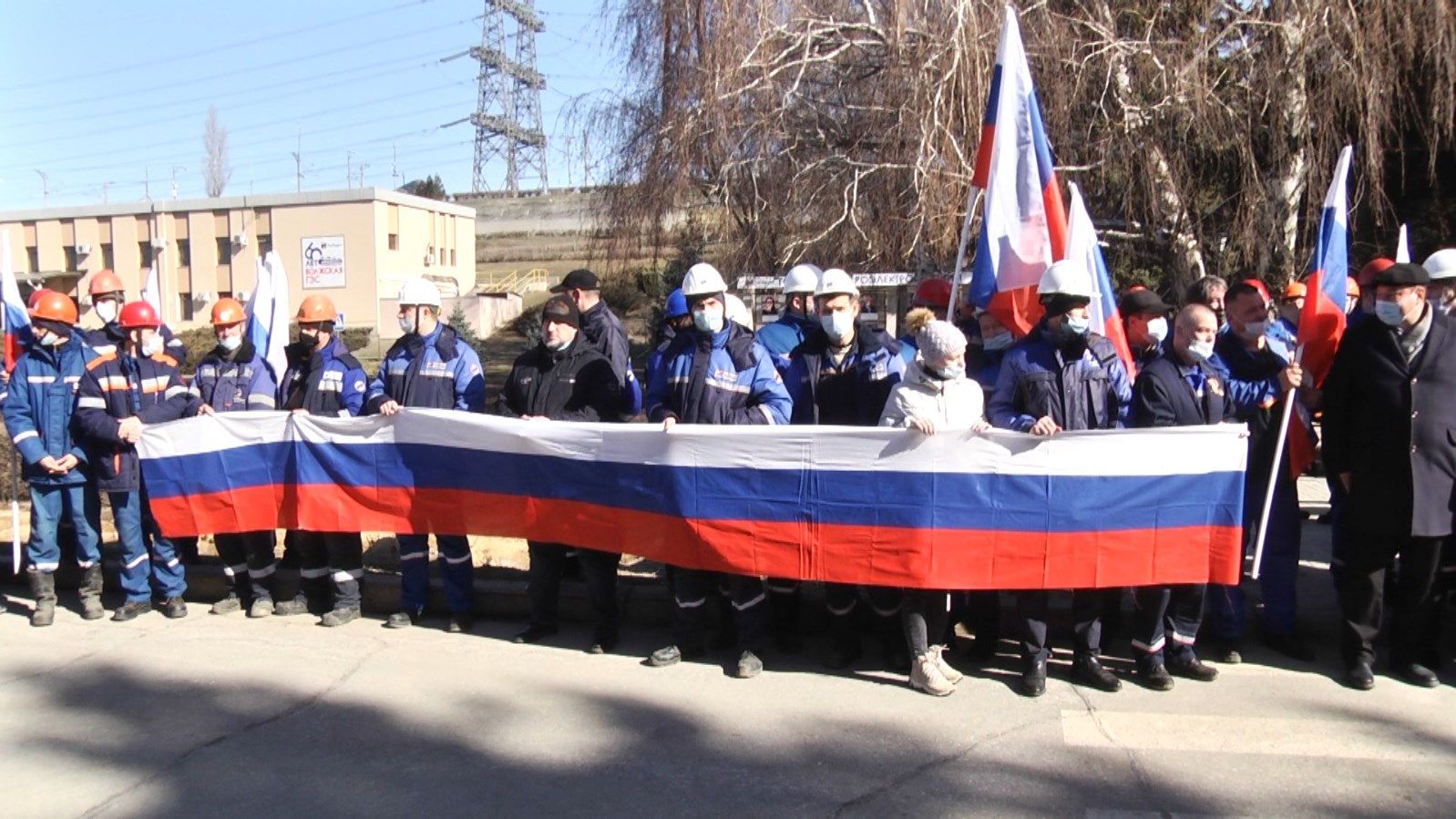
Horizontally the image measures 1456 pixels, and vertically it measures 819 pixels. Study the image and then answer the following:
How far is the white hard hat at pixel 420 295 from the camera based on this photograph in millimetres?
6568

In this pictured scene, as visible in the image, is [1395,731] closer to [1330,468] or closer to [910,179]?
[1330,468]

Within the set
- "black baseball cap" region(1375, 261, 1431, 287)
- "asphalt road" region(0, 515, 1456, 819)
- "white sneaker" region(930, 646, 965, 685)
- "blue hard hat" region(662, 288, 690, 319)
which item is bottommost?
"asphalt road" region(0, 515, 1456, 819)

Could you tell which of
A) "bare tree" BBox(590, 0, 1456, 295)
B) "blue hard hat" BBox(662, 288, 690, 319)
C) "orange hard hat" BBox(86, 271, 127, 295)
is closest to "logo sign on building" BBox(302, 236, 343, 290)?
"bare tree" BBox(590, 0, 1456, 295)

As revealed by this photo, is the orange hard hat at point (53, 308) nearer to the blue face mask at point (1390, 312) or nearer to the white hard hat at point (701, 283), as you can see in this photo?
the white hard hat at point (701, 283)

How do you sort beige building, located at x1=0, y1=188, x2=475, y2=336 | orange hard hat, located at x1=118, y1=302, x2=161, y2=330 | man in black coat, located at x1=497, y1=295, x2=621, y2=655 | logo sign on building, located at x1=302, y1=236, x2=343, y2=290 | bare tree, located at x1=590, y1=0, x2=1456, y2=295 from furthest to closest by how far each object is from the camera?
logo sign on building, located at x1=302, y1=236, x2=343, y2=290 → beige building, located at x1=0, y1=188, x2=475, y2=336 → bare tree, located at x1=590, y1=0, x2=1456, y2=295 → orange hard hat, located at x1=118, y1=302, x2=161, y2=330 → man in black coat, located at x1=497, y1=295, x2=621, y2=655

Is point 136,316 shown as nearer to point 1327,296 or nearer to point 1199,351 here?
point 1199,351

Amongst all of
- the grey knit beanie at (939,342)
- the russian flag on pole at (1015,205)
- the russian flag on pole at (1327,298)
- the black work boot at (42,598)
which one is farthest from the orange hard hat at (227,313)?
the russian flag on pole at (1327,298)

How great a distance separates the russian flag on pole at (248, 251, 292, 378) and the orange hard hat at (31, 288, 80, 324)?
1.49 metres

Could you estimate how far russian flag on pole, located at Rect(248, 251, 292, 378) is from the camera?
27.8 ft

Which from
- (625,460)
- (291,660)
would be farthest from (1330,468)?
(291,660)

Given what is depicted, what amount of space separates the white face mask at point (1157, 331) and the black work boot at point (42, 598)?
22.3 ft

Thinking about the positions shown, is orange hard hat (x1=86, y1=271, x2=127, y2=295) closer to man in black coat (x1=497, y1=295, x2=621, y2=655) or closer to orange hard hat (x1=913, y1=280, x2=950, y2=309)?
man in black coat (x1=497, y1=295, x2=621, y2=655)

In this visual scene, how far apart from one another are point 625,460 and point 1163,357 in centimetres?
283

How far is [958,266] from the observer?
6.24 m
